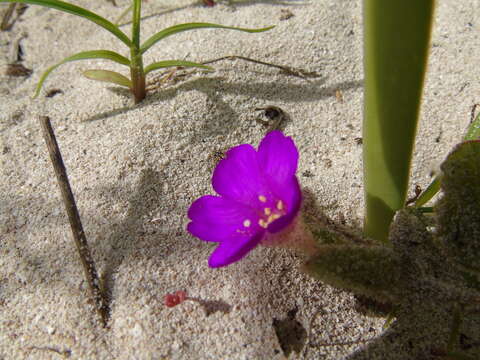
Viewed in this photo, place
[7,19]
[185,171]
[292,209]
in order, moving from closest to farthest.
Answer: [292,209], [185,171], [7,19]

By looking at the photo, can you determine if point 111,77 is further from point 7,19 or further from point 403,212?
point 403,212

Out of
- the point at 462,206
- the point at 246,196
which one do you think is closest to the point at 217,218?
the point at 246,196

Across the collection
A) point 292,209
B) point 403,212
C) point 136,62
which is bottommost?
point 403,212

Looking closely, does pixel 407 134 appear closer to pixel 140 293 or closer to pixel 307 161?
pixel 307 161

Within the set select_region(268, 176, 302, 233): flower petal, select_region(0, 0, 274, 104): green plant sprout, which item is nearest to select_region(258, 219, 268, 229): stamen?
select_region(268, 176, 302, 233): flower petal

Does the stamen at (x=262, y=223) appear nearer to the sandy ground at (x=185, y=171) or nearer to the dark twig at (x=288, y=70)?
the sandy ground at (x=185, y=171)

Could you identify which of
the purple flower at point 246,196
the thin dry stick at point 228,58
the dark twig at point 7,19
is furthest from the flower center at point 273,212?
the dark twig at point 7,19

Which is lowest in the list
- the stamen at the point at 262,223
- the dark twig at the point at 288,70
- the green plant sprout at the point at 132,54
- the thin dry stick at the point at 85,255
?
the thin dry stick at the point at 85,255
